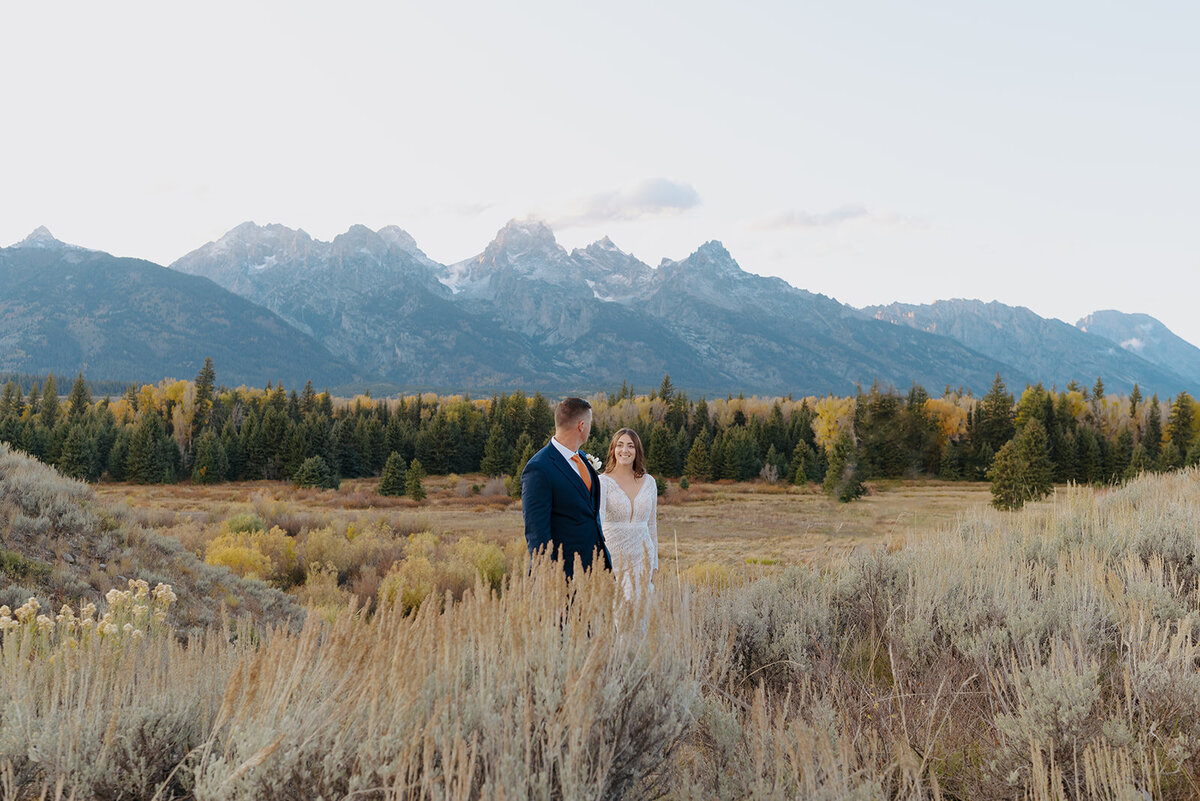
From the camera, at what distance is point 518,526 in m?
33.1

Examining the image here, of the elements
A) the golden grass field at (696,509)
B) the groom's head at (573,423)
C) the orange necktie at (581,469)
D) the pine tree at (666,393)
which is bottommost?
the golden grass field at (696,509)

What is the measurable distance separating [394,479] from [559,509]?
45.7 m

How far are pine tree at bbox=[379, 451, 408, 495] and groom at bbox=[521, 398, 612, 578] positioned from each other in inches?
1766

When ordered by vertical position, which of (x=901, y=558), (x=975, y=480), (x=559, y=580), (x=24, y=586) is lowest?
(x=975, y=480)

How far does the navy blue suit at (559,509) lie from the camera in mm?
4086

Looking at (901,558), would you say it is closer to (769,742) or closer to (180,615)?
(769,742)

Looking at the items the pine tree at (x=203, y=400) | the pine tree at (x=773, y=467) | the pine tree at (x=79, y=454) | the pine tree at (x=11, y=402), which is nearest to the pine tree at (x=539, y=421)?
the pine tree at (x=773, y=467)

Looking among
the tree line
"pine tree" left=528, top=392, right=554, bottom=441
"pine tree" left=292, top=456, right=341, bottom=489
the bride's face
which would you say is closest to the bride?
the bride's face

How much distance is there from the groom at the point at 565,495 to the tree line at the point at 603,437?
43.9 meters

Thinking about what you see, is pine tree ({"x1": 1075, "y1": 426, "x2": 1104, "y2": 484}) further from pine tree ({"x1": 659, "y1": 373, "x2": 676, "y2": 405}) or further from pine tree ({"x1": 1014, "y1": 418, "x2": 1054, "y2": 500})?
pine tree ({"x1": 659, "y1": 373, "x2": 676, "y2": 405})

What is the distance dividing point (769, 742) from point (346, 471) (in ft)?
220

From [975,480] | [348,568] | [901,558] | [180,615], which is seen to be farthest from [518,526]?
[975,480]

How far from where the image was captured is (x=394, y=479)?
4759 centimetres

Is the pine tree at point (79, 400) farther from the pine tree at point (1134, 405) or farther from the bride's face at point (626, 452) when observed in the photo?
the pine tree at point (1134, 405)
